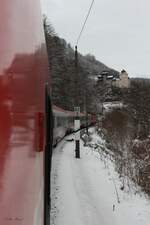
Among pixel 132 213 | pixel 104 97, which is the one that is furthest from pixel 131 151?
pixel 104 97

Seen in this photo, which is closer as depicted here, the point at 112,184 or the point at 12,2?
the point at 12,2

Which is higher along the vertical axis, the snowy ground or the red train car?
the red train car

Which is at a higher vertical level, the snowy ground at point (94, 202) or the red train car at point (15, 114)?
the red train car at point (15, 114)

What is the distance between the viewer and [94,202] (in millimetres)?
10359

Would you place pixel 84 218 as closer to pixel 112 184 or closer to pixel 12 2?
pixel 112 184

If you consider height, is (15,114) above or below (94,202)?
above

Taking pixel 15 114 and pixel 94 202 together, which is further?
pixel 94 202

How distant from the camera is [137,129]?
2622 centimetres

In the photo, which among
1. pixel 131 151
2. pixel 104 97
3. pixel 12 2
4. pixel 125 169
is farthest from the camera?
pixel 104 97

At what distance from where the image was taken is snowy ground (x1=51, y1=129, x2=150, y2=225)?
8.84 m

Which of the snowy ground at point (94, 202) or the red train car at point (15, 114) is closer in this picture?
the red train car at point (15, 114)

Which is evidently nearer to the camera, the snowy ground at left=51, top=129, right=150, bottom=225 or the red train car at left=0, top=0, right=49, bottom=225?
the red train car at left=0, top=0, right=49, bottom=225

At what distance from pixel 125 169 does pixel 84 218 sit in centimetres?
551

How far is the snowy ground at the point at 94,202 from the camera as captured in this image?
8.84 m
